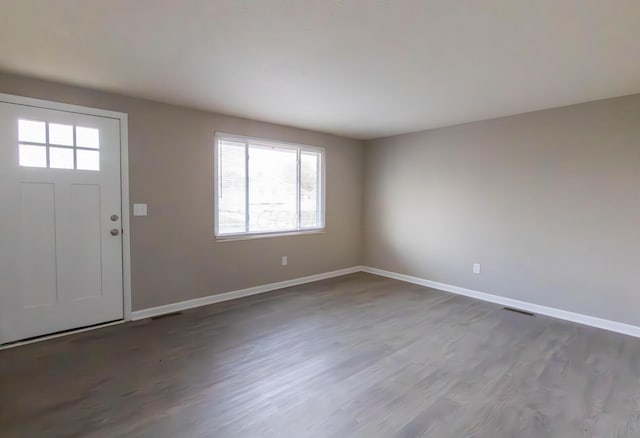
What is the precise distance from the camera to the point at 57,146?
3.02 metres

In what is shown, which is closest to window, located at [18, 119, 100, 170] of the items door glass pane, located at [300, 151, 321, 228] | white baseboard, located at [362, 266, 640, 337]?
door glass pane, located at [300, 151, 321, 228]

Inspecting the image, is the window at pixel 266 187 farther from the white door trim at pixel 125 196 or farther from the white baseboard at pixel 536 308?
the white baseboard at pixel 536 308

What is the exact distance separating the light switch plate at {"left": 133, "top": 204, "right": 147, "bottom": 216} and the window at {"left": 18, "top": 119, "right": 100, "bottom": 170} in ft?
1.67

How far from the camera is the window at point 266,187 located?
4211mm

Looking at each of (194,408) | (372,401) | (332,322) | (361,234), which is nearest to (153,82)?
(194,408)

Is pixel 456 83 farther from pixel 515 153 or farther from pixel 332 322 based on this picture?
pixel 332 322

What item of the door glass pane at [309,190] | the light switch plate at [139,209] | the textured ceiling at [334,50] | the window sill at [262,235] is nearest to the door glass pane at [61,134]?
the textured ceiling at [334,50]

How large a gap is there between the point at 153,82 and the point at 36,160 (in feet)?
4.14

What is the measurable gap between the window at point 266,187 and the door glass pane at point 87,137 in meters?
1.27

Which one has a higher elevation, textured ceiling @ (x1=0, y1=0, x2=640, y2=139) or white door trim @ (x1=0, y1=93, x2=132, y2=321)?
textured ceiling @ (x1=0, y1=0, x2=640, y2=139)

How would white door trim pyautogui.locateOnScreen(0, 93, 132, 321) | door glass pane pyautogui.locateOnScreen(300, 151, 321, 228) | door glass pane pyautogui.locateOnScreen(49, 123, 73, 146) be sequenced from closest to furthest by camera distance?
door glass pane pyautogui.locateOnScreen(49, 123, 73, 146), white door trim pyautogui.locateOnScreen(0, 93, 132, 321), door glass pane pyautogui.locateOnScreen(300, 151, 321, 228)

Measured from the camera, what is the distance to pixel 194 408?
2.04m

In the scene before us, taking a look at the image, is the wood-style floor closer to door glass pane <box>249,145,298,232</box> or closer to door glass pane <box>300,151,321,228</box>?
door glass pane <box>249,145,298,232</box>

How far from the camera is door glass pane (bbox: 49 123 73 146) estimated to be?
2.99 meters
